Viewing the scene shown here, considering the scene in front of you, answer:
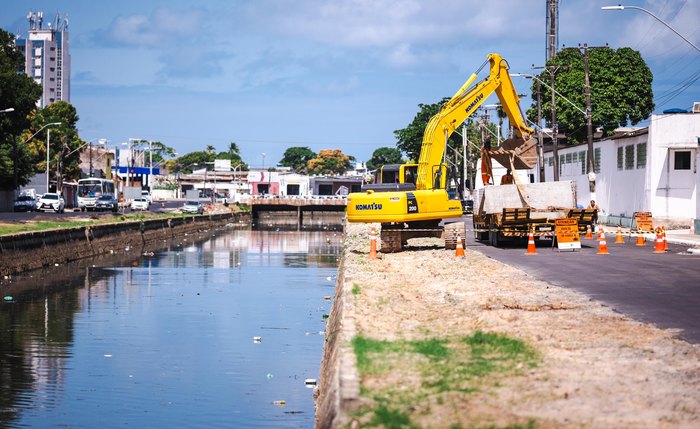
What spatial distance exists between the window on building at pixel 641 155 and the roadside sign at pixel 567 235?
27.6 metres

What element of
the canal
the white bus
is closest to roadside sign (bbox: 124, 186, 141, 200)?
the white bus

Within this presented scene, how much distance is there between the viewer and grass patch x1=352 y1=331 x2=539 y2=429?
9.41 metres

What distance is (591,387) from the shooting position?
10.3m

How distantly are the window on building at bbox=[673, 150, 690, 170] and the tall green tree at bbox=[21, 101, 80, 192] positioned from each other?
222ft

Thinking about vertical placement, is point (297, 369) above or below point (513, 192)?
below

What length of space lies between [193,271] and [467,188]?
7564cm

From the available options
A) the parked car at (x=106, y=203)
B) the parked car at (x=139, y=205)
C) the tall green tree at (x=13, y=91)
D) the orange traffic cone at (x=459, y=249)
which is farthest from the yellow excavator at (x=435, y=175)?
the parked car at (x=139, y=205)

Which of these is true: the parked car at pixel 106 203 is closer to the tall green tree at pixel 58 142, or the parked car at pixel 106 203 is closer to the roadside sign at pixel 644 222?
the tall green tree at pixel 58 142

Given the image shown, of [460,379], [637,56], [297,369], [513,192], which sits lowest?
[297,369]

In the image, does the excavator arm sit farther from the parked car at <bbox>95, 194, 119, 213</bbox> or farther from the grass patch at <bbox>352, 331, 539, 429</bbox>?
the parked car at <bbox>95, 194, 119, 213</bbox>

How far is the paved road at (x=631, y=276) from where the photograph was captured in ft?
57.2

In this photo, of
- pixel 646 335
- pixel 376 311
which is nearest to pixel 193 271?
pixel 376 311

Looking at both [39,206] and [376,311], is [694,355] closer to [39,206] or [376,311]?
[376,311]

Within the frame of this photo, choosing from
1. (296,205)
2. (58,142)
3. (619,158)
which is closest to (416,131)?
(296,205)
